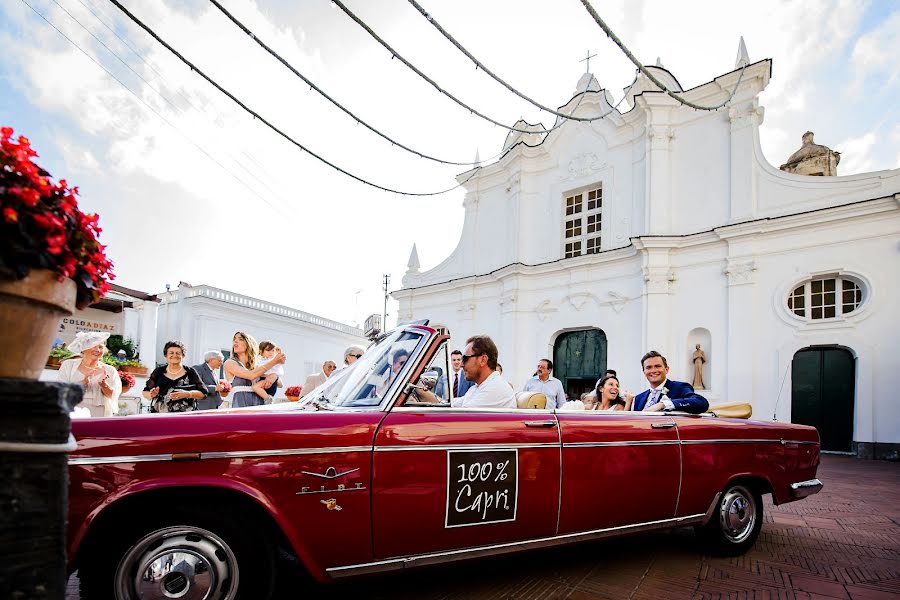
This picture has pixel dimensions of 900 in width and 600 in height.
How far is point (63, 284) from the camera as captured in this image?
Answer: 1.18m

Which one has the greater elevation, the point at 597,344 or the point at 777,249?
the point at 777,249

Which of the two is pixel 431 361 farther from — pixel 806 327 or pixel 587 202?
pixel 587 202

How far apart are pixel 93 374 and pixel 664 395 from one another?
A: 16.2 ft

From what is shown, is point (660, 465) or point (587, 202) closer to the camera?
point (660, 465)

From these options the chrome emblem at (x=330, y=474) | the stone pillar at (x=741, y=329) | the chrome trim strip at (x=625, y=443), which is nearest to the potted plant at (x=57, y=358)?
the chrome emblem at (x=330, y=474)

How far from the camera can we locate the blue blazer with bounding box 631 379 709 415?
384 cm

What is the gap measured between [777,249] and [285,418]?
1350 centimetres

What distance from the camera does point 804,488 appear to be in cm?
414

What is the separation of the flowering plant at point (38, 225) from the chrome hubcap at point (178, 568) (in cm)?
132

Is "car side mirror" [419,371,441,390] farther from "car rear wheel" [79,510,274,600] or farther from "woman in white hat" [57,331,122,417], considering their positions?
"woman in white hat" [57,331,122,417]

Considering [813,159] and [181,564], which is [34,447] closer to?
[181,564]

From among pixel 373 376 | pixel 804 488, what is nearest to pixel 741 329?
pixel 804 488

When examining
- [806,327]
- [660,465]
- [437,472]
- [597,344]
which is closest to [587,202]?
[597,344]

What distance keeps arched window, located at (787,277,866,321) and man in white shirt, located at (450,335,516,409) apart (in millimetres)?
11541
